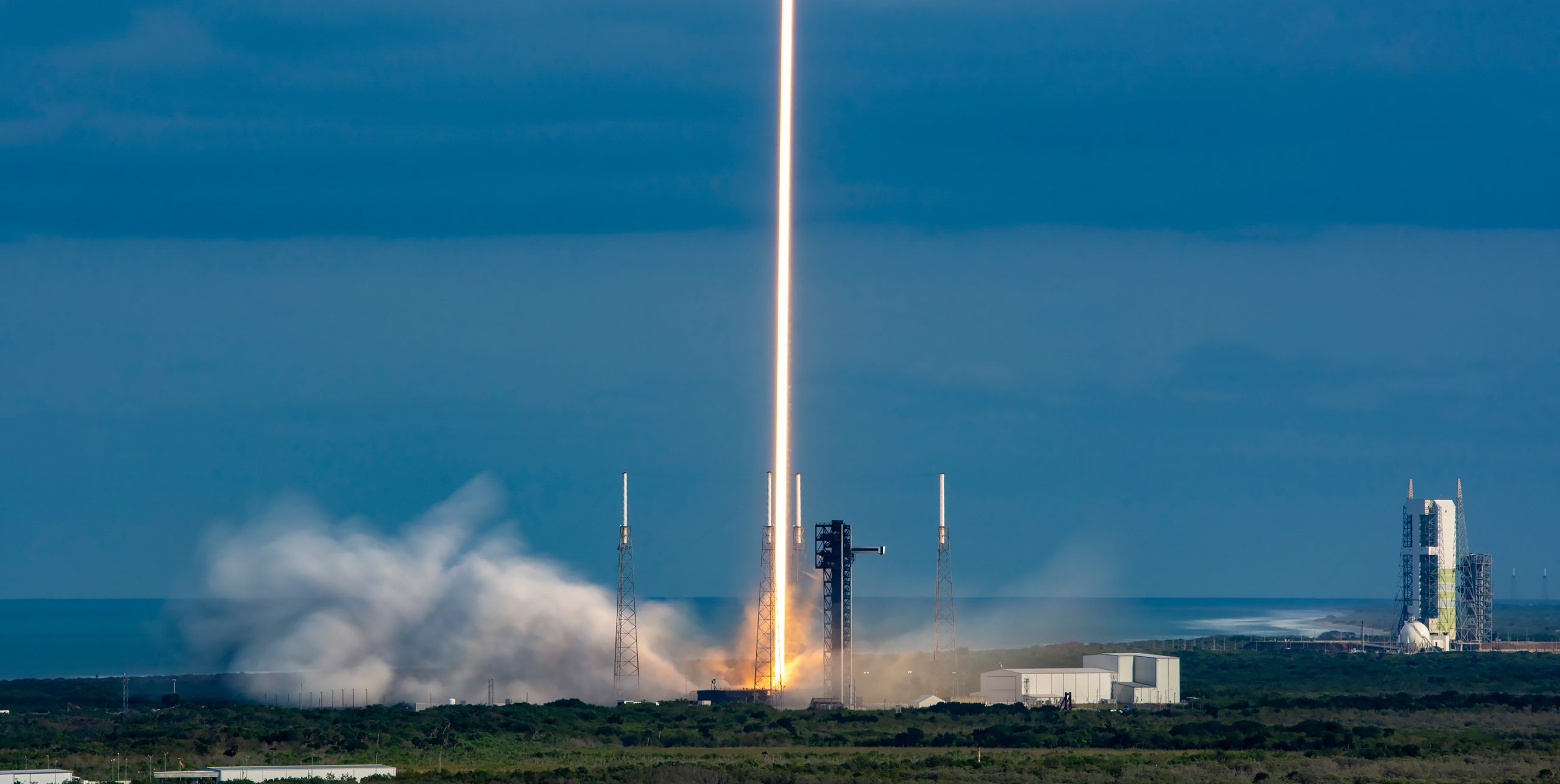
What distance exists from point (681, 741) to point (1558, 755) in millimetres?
27237

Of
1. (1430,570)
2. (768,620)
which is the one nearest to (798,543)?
(768,620)

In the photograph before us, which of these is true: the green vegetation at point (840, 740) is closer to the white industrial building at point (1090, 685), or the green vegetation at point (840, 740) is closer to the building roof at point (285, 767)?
the building roof at point (285, 767)

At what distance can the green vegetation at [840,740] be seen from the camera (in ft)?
186

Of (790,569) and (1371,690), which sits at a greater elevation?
(790,569)

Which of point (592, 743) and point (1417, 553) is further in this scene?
point (1417, 553)

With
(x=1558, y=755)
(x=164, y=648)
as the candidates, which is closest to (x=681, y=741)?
(x=1558, y=755)

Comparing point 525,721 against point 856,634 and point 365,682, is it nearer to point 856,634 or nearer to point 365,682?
point 365,682

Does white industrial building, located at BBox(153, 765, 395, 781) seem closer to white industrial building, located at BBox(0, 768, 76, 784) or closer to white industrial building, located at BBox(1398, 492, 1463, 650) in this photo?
white industrial building, located at BBox(0, 768, 76, 784)

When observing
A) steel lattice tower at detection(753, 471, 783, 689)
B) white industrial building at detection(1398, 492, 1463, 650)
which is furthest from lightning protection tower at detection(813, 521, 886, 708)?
white industrial building at detection(1398, 492, 1463, 650)

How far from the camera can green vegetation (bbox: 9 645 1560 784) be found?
2229 inches

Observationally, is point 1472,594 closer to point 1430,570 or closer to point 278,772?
point 1430,570

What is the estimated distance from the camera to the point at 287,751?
208 ft

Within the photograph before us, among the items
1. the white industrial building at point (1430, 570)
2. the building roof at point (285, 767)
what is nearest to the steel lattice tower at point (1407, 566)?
the white industrial building at point (1430, 570)

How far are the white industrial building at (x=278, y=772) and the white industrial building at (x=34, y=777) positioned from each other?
2.61 meters
